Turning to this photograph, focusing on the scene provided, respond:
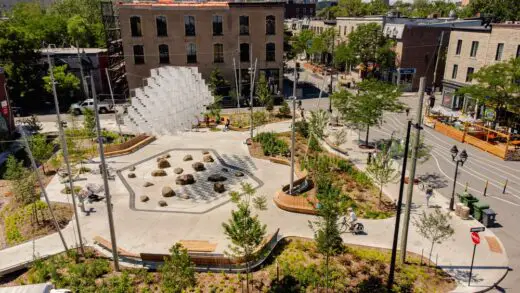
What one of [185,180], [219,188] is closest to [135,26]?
[185,180]

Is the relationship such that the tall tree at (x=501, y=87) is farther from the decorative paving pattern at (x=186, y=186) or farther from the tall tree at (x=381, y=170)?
the decorative paving pattern at (x=186, y=186)

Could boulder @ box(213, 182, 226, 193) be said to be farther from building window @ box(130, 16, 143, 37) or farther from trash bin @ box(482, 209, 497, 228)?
building window @ box(130, 16, 143, 37)

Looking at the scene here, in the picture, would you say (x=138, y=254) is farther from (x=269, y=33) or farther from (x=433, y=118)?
(x=269, y=33)

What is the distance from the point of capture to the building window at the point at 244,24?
56.3 metres

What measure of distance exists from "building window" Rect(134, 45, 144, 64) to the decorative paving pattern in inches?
906

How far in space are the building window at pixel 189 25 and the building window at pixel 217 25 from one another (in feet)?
9.68

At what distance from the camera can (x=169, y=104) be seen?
2912 cm

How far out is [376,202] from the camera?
88.4 ft

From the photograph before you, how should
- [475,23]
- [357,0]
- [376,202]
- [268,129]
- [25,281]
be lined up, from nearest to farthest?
[25,281] → [376,202] → [268,129] → [475,23] → [357,0]

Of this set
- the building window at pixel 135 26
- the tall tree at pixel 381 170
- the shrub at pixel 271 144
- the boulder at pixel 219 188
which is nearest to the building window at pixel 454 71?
the shrub at pixel 271 144

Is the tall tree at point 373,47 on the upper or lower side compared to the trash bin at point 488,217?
upper

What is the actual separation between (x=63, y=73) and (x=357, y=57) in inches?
1778

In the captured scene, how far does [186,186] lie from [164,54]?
31062 mm

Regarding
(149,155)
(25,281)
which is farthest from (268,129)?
(25,281)
